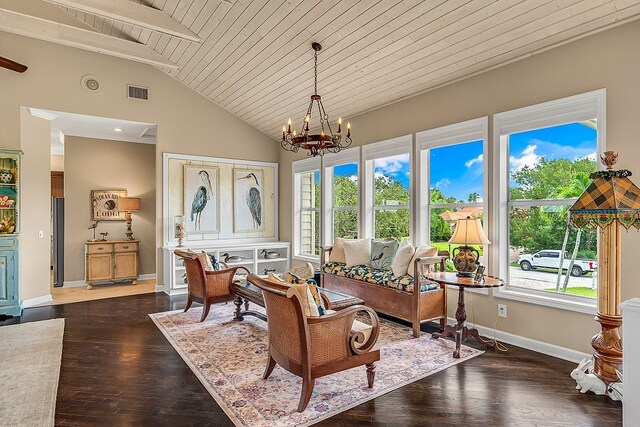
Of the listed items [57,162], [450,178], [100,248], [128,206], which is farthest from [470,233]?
[57,162]

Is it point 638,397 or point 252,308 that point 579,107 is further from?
point 252,308

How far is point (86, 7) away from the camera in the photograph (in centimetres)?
450

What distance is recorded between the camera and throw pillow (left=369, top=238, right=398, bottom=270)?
487cm

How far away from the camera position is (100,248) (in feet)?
23.1

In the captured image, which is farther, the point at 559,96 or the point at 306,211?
the point at 306,211

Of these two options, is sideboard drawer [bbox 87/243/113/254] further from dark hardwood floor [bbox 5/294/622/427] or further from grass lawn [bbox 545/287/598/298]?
grass lawn [bbox 545/287/598/298]

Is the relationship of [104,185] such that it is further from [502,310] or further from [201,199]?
[502,310]

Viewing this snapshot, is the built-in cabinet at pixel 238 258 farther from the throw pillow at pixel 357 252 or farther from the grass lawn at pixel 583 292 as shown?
the grass lawn at pixel 583 292

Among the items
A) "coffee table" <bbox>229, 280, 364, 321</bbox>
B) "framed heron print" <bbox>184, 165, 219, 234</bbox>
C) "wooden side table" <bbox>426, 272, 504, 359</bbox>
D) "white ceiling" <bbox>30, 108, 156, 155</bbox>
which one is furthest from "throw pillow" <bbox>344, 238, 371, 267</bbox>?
"white ceiling" <bbox>30, 108, 156, 155</bbox>

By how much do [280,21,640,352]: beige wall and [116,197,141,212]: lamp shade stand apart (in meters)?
5.50

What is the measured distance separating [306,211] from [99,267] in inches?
160

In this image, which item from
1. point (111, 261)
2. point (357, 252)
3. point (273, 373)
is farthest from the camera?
point (111, 261)

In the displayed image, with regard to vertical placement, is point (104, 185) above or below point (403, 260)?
above

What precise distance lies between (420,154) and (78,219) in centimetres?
651
